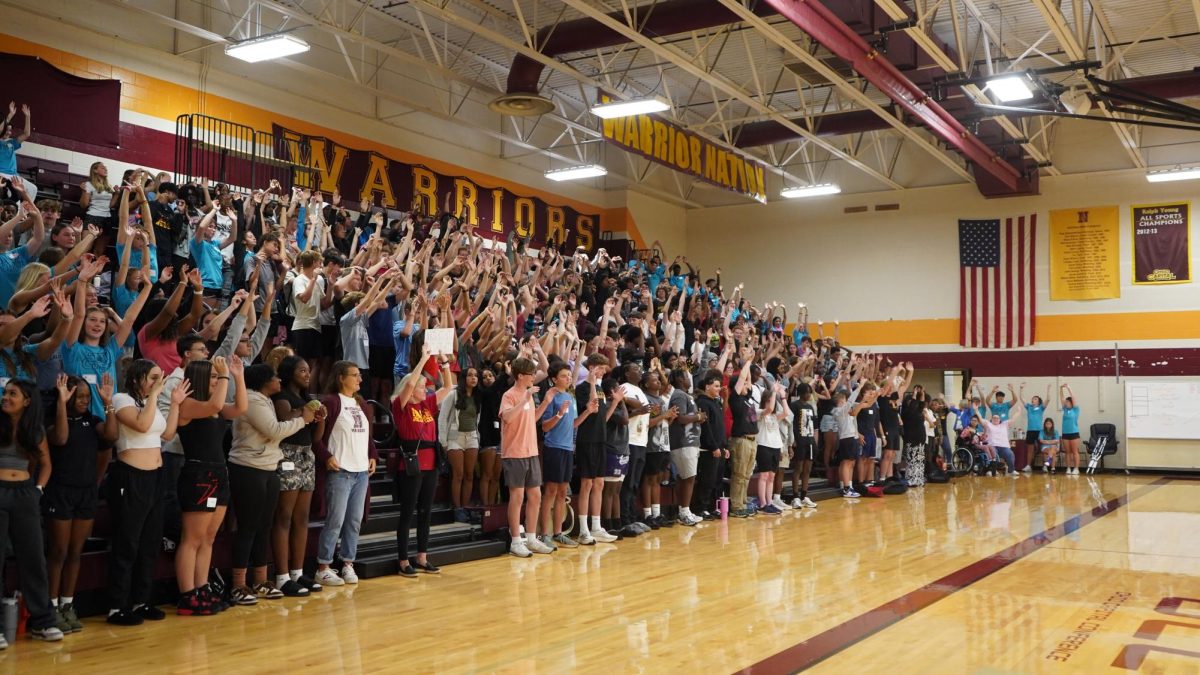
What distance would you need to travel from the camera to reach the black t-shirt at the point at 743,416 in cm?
1193

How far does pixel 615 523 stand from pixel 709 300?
9273 millimetres

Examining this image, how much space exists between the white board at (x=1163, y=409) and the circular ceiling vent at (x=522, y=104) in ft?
46.8

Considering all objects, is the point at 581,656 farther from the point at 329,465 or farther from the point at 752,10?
the point at 752,10

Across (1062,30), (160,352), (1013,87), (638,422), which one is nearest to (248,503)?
(160,352)

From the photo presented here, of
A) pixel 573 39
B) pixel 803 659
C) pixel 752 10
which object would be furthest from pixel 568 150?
pixel 803 659

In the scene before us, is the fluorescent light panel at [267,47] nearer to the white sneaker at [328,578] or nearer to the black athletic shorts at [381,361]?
the black athletic shorts at [381,361]

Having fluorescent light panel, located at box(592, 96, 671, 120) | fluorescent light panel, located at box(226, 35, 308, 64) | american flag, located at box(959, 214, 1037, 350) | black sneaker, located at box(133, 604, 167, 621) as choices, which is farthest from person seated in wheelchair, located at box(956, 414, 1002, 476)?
black sneaker, located at box(133, 604, 167, 621)

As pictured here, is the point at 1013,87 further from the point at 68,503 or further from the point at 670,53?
the point at 68,503

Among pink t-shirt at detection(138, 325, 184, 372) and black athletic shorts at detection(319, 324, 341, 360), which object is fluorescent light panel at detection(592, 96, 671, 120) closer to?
black athletic shorts at detection(319, 324, 341, 360)

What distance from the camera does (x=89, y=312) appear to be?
248 inches

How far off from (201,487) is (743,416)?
7142mm

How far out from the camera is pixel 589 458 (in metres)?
9.52

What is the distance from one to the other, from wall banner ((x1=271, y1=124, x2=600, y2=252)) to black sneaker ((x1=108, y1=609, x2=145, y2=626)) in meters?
11.5

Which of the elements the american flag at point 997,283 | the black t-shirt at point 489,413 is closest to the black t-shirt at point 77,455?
the black t-shirt at point 489,413
